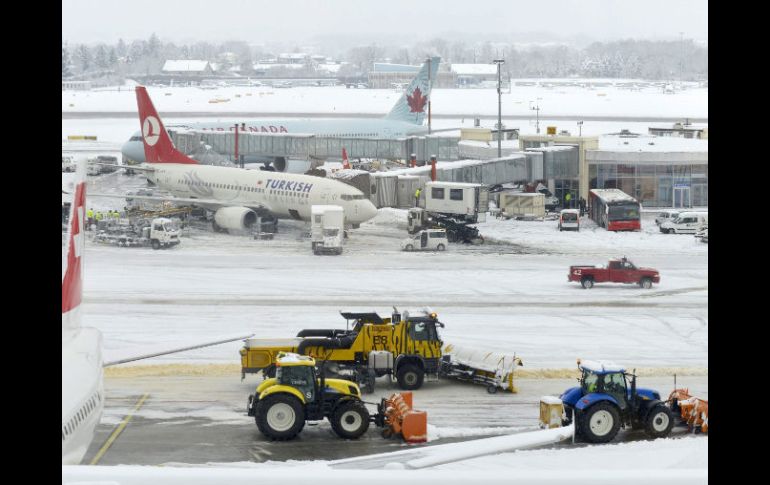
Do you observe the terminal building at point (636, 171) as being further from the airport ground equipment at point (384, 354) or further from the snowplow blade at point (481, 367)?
the airport ground equipment at point (384, 354)

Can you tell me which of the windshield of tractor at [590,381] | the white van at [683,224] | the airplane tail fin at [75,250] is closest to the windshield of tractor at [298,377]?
the windshield of tractor at [590,381]

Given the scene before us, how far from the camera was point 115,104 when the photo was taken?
156500 millimetres

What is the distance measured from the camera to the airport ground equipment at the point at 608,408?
20.1m

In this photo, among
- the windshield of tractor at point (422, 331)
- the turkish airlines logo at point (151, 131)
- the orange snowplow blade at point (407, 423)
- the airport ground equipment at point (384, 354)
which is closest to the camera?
the orange snowplow blade at point (407, 423)

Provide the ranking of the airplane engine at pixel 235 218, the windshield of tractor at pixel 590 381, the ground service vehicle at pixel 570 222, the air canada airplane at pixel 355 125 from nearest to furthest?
the windshield of tractor at pixel 590 381 → the airplane engine at pixel 235 218 → the ground service vehicle at pixel 570 222 → the air canada airplane at pixel 355 125

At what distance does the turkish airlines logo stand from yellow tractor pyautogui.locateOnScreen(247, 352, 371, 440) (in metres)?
35.5

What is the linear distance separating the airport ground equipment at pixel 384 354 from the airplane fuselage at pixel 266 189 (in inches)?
920

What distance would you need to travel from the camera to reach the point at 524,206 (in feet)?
177

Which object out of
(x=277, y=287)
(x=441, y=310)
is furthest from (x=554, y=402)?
(x=277, y=287)

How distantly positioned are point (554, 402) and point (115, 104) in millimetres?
144695

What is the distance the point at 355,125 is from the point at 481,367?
56.6 meters

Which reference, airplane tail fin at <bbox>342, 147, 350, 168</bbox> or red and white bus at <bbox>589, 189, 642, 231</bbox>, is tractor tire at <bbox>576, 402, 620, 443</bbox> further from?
airplane tail fin at <bbox>342, 147, 350, 168</bbox>
